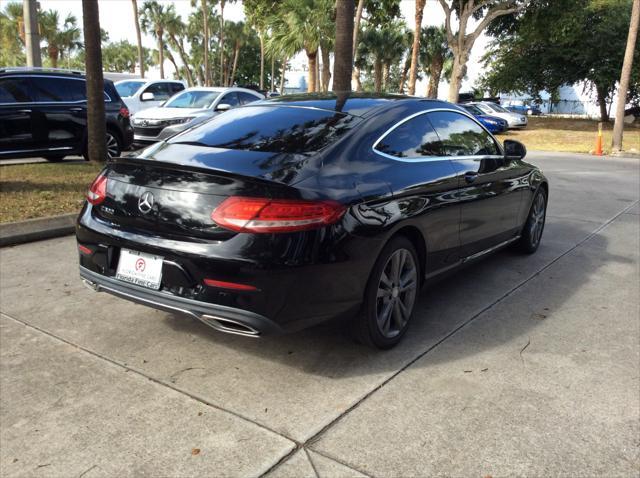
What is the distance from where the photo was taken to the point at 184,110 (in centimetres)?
1399

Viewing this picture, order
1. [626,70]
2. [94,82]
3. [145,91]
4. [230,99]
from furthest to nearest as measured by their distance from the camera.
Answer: [626,70], [145,91], [230,99], [94,82]

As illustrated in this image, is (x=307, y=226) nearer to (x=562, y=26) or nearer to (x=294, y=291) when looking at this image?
(x=294, y=291)

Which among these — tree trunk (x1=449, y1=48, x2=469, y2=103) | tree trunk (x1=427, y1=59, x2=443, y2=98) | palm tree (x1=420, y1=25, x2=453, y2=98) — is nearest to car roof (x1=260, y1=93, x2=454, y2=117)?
tree trunk (x1=449, y1=48, x2=469, y2=103)

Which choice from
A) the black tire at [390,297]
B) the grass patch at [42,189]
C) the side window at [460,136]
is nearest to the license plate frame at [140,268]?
the black tire at [390,297]

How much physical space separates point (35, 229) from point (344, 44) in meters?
→ 6.47

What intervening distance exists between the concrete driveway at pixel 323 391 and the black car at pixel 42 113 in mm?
5965

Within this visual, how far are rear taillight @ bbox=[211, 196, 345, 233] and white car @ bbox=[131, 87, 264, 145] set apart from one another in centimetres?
1050

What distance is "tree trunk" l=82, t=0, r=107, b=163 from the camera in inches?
383

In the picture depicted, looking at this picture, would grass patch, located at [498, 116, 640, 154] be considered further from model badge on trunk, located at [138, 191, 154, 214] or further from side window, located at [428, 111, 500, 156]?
model badge on trunk, located at [138, 191, 154, 214]

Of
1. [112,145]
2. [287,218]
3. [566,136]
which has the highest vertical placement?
[287,218]

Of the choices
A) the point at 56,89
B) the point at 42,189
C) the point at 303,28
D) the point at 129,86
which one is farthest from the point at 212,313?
the point at 303,28

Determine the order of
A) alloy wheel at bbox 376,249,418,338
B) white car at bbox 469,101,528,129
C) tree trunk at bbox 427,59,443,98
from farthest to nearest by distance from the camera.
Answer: tree trunk at bbox 427,59,443,98
white car at bbox 469,101,528,129
alloy wheel at bbox 376,249,418,338

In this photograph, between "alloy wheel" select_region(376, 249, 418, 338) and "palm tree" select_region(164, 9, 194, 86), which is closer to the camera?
"alloy wheel" select_region(376, 249, 418, 338)

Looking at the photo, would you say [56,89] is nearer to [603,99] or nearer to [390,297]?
[390,297]
